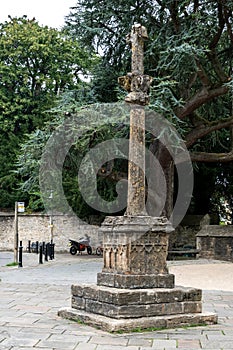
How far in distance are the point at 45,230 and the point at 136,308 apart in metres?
24.0

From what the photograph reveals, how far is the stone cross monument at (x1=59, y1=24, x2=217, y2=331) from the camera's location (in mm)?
7840

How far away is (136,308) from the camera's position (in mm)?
7836

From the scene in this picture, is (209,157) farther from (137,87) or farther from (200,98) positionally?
(137,87)

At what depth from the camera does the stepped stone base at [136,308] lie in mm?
7730

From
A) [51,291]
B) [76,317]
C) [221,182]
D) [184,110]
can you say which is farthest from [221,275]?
[221,182]

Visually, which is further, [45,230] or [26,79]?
[26,79]

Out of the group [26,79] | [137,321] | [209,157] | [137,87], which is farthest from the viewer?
[26,79]

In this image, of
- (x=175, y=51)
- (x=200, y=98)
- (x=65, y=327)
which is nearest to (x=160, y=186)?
(x=200, y=98)

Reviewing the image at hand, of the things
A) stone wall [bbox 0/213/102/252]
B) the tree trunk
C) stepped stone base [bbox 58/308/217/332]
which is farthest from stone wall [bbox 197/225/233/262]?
stepped stone base [bbox 58/308/217/332]

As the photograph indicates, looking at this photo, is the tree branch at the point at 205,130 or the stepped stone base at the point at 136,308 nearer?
the stepped stone base at the point at 136,308

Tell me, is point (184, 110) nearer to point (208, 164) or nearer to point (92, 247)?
point (208, 164)

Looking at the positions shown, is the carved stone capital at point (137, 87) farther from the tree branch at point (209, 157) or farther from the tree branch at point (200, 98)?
the tree branch at point (209, 157)

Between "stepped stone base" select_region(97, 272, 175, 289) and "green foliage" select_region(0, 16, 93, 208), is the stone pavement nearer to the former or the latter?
"stepped stone base" select_region(97, 272, 175, 289)

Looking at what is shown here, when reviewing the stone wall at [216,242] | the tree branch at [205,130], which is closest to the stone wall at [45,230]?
the stone wall at [216,242]
